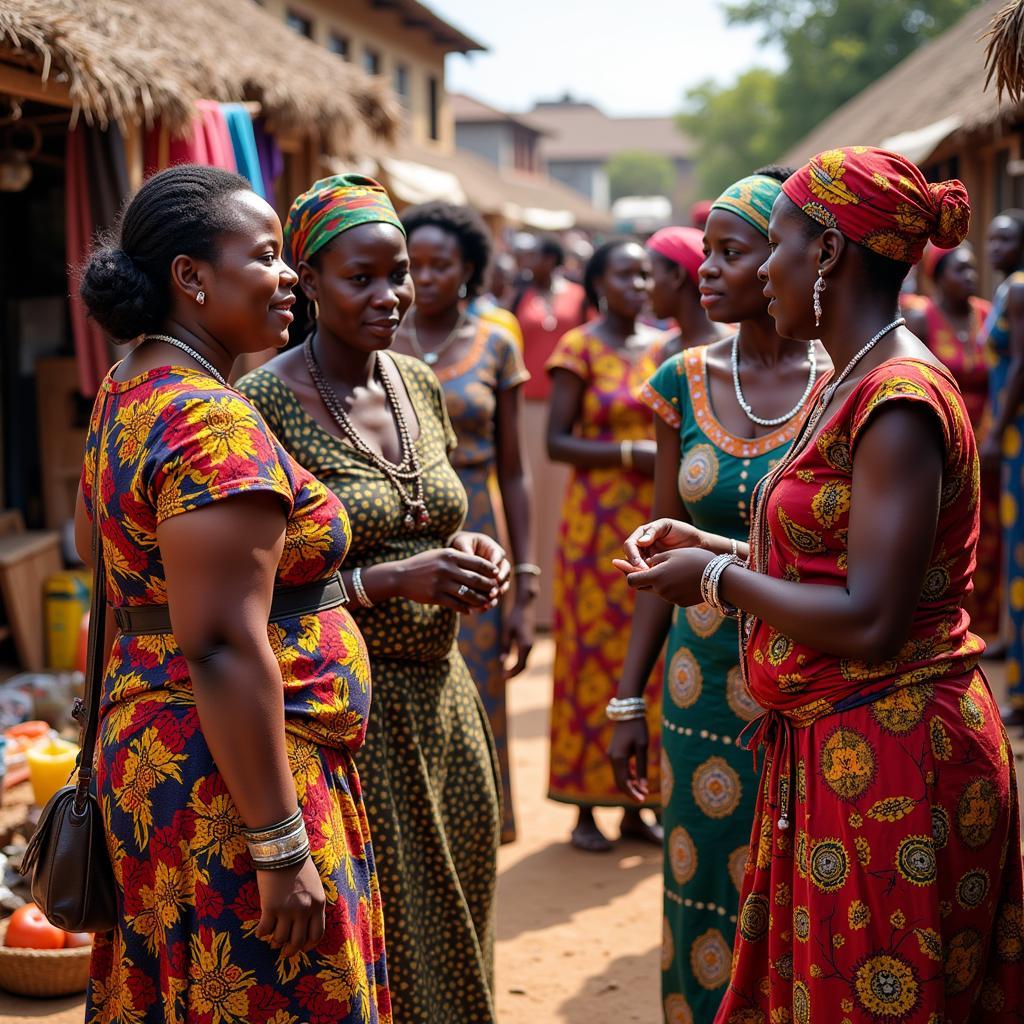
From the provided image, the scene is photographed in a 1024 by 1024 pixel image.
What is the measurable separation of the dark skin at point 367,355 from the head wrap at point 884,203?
3.85ft

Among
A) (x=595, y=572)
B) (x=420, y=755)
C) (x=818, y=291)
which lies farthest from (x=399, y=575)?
(x=595, y=572)

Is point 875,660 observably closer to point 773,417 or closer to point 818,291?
point 818,291

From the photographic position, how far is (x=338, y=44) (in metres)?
21.0

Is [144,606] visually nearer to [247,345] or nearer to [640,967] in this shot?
[247,345]

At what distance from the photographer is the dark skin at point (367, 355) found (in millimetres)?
3033

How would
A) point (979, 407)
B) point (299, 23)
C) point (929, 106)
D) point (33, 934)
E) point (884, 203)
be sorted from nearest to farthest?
point (884, 203)
point (33, 934)
point (979, 407)
point (929, 106)
point (299, 23)

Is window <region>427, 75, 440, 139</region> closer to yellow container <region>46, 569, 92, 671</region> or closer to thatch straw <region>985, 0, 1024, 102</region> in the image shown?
yellow container <region>46, 569, 92, 671</region>

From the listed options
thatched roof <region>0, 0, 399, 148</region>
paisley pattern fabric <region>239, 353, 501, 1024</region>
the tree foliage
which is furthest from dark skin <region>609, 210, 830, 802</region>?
the tree foliage

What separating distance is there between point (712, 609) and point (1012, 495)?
15.0 feet

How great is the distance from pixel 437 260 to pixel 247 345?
2.81 meters

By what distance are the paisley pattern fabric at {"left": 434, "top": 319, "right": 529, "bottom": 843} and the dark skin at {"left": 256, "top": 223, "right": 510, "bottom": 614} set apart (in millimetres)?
1601

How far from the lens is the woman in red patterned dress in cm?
216

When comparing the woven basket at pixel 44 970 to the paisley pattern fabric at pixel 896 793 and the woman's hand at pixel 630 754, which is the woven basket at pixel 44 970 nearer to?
the woman's hand at pixel 630 754

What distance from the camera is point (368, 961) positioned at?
2.44m
